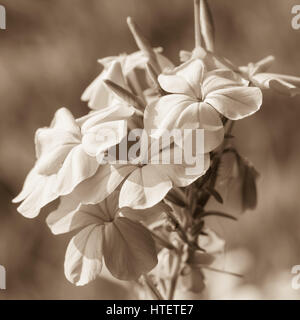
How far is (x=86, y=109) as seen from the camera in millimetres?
1294

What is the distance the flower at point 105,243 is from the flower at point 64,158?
1.3 inches

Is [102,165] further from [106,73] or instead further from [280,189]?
[280,189]

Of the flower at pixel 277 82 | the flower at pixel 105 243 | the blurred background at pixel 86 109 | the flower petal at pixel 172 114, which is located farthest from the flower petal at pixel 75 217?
the blurred background at pixel 86 109

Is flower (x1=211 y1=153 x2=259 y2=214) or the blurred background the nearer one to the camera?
flower (x1=211 y1=153 x2=259 y2=214)

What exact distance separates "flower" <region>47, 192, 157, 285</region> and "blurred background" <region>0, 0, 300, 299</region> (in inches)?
29.8

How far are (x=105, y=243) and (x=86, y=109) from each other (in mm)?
874

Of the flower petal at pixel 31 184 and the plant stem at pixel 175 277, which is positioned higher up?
the flower petal at pixel 31 184

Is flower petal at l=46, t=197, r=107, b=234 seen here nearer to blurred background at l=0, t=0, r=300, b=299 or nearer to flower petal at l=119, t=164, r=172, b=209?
flower petal at l=119, t=164, r=172, b=209

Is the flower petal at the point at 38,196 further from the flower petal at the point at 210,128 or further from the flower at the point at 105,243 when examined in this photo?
the flower petal at the point at 210,128

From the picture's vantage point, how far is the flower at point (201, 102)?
42cm

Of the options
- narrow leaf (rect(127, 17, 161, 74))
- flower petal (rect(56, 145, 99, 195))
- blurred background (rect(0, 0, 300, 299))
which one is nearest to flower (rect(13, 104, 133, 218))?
flower petal (rect(56, 145, 99, 195))

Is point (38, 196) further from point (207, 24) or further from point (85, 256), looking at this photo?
point (207, 24)

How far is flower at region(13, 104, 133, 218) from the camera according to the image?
16.8 inches

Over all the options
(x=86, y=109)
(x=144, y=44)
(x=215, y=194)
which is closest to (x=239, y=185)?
(x=215, y=194)
